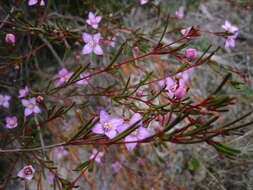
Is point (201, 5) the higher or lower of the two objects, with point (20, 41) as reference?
higher

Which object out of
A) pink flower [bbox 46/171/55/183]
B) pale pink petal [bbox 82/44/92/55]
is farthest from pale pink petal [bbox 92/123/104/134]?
pink flower [bbox 46/171/55/183]

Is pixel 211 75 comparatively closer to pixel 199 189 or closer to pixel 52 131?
pixel 199 189

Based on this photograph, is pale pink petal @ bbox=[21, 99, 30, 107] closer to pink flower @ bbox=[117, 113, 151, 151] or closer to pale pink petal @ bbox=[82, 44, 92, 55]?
pale pink petal @ bbox=[82, 44, 92, 55]

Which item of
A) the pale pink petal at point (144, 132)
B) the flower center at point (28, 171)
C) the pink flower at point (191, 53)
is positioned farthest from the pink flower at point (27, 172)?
the pink flower at point (191, 53)

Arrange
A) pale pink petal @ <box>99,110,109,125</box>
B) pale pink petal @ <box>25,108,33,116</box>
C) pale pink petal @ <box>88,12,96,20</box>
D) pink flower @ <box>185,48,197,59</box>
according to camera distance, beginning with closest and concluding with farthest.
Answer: pale pink petal @ <box>99,110,109,125</box> < pink flower @ <box>185,48,197,59</box> < pale pink petal @ <box>25,108,33,116</box> < pale pink petal @ <box>88,12,96,20</box>

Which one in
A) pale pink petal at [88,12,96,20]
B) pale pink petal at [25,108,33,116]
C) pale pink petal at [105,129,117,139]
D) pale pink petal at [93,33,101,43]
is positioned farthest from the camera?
pale pink petal at [88,12,96,20]

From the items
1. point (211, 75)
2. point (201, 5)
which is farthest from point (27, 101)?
point (201, 5)

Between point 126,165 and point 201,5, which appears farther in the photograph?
point 201,5

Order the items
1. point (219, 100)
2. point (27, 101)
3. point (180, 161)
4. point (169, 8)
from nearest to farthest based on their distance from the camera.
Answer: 1. point (219, 100)
2. point (27, 101)
3. point (180, 161)
4. point (169, 8)

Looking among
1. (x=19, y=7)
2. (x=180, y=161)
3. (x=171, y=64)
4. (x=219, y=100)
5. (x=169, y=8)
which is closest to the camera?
(x=219, y=100)

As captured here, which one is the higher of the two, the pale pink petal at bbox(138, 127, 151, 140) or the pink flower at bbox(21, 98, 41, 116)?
the pink flower at bbox(21, 98, 41, 116)

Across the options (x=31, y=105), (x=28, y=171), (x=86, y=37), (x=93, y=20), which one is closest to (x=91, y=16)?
(x=93, y=20)
